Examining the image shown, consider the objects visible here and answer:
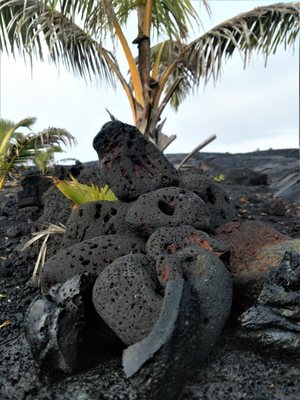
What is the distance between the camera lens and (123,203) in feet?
15.9

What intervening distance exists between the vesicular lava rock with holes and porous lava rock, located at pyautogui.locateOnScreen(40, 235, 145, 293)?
1.35 ft

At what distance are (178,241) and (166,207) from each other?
66cm

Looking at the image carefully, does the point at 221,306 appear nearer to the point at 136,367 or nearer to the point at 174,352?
the point at 174,352

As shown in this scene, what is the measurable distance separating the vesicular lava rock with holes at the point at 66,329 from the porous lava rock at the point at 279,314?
95 cm

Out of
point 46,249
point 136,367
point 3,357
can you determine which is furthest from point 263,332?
point 46,249

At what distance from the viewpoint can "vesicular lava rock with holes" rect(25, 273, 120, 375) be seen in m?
3.21

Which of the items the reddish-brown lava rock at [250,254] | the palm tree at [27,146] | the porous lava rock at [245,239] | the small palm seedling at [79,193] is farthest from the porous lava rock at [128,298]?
the palm tree at [27,146]

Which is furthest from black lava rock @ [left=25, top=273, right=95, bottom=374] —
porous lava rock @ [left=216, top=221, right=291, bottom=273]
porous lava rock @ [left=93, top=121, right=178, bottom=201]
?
porous lava rock @ [left=93, top=121, right=178, bottom=201]

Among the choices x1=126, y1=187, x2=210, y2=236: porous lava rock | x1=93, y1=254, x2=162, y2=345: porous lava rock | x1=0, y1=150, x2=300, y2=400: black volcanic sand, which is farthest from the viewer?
x1=126, y1=187, x2=210, y2=236: porous lava rock

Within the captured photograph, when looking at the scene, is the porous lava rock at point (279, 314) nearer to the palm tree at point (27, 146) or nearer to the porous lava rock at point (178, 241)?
the porous lava rock at point (178, 241)

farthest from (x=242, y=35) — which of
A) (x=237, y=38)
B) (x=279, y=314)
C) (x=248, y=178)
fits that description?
(x=279, y=314)

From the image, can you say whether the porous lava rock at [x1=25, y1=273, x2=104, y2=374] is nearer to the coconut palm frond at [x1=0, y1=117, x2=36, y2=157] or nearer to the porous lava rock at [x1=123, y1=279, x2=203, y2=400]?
the porous lava rock at [x1=123, y1=279, x2=203, y2=400]

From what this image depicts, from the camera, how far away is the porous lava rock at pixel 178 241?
12.2ft

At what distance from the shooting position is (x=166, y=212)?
14.4 feet
